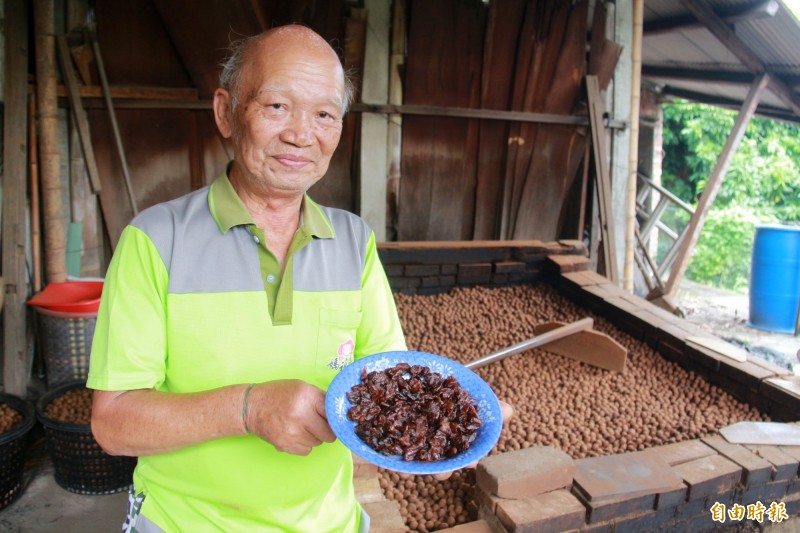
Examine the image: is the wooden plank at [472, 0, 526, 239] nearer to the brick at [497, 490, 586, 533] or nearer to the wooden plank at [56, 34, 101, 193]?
the wooden plank at [56, 34, 101, 193]

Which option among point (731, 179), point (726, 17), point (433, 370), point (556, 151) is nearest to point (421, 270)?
point (556, 151)

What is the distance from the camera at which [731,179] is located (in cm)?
1284

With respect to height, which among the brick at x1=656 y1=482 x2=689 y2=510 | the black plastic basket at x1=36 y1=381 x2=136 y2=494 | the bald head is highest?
the bald head

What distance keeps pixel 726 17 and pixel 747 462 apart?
4.96m

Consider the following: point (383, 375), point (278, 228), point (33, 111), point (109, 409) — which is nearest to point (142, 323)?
point (109, 409)

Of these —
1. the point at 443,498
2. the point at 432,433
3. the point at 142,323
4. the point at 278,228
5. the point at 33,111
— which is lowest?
the point at 443,498

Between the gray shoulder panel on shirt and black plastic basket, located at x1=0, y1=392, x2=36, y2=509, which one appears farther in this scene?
black plastic basket, located at x1=0, y1=392, x2=36, y2=509

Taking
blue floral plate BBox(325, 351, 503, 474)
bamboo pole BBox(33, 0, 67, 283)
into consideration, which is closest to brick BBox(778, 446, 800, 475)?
blue floral plate BBox(325, 351, 503, 474)

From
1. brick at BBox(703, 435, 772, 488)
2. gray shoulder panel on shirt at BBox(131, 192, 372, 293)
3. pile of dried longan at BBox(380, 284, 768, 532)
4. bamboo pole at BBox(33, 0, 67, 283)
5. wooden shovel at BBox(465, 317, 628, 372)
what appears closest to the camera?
gray shoulder panel on shirt at BBox(131, 192, 372, 293)

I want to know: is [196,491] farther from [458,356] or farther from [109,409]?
[458,356]

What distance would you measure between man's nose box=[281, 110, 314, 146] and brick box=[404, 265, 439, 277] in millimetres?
3272

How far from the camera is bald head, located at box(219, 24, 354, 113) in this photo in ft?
4.58

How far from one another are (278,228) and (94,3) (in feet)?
12.5

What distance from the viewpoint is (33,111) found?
12.5 ft
